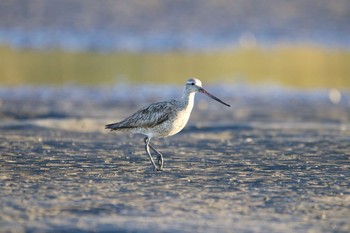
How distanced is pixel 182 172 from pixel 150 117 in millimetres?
1002

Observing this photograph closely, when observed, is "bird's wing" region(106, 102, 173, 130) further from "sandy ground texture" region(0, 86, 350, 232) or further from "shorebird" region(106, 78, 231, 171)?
"sandy ground texture" region(0, 86, 350, 232)

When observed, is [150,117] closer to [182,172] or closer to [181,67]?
[182,172]

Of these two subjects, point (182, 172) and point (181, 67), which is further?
point (181, 67)

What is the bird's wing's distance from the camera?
10641 millimetres

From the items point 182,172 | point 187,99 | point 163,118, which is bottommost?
point 182,172

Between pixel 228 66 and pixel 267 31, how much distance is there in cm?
615

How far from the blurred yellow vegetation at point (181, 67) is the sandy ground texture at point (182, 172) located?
4.43 metres

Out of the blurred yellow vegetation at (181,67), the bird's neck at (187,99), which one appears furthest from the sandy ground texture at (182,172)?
the blurred yellow vegetation at (181,67)

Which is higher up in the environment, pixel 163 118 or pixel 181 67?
pixel 181 67

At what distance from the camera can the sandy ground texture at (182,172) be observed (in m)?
7.69

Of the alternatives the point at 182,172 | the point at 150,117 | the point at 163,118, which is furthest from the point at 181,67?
the point at 182,172

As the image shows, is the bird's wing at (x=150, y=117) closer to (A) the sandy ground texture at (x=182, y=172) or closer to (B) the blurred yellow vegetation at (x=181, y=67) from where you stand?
(A) the sandy ground texture at (x=182, y=172)

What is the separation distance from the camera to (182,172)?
10156 millimetres

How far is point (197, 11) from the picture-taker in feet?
106
